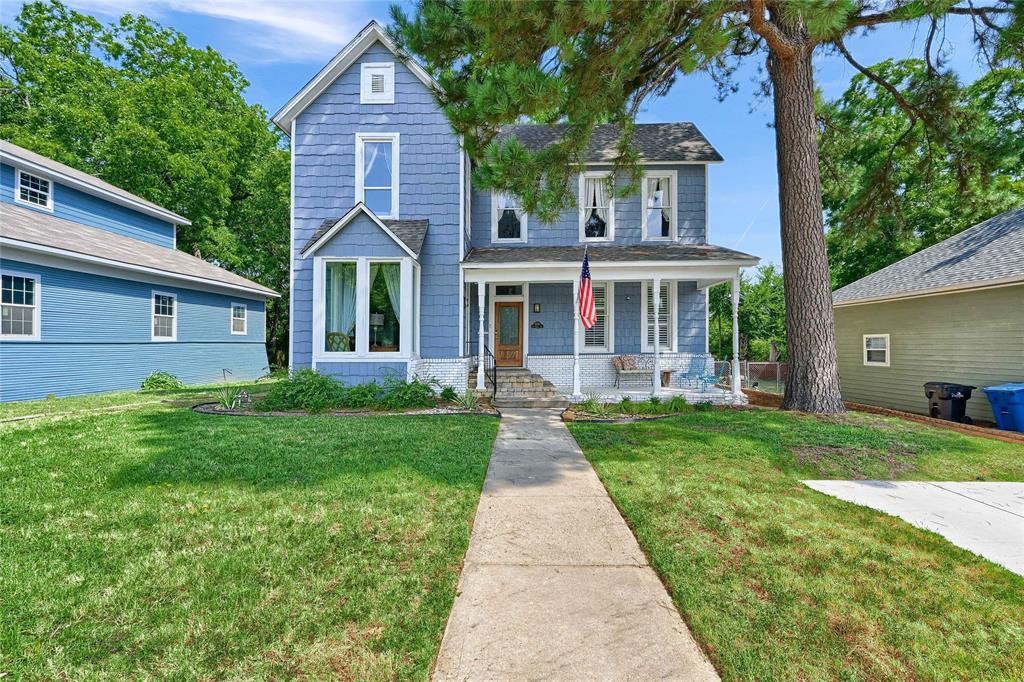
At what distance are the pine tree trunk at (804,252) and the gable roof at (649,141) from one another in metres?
4.30

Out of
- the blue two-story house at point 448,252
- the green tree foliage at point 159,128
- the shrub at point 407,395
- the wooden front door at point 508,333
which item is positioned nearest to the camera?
the shrub at point 407,395

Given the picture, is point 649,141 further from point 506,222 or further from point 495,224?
point 495,224

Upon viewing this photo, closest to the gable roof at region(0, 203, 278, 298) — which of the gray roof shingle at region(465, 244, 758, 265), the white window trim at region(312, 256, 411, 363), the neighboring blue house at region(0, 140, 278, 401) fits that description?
the neighboring blue house at region(0, 140, 278, 401)

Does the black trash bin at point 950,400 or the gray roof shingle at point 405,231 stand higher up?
the gray roof shingle at point 405,231

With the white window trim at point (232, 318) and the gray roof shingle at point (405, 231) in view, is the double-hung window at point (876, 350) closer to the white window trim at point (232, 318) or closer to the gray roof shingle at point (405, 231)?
the gray roof shingle at point (405, 231)

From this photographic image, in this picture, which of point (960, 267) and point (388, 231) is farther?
point (960, 267)

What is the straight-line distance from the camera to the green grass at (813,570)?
224 cm

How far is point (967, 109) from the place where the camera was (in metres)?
9.38

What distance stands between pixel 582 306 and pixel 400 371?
4.38m

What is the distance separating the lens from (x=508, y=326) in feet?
43.9

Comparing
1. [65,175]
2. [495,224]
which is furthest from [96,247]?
[495,224]

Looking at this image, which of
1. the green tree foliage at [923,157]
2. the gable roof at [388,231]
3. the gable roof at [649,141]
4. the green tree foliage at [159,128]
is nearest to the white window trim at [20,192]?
the green tree foliage at [159,128]

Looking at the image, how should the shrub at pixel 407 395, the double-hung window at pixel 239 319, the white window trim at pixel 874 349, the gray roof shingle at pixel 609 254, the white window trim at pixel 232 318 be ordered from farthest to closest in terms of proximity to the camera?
1. the double-hung window at pixel 239 319
2. the white window trim at pixel 232 318
3. the white window trim at pixel 874 349
4. the gray roof shingle at pixel 609 254
5. the shrub at pixel 407 395

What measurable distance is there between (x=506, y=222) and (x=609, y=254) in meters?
3.26
